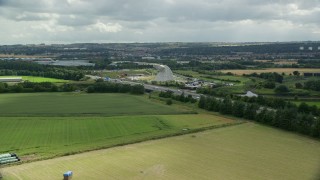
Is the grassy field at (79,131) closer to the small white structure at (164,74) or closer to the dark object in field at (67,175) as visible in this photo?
the dark object in field at (67,175)

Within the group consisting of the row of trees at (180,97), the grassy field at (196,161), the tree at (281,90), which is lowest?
the grassy field at (196,161)

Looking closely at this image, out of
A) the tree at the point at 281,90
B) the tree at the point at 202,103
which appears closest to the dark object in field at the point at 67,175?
the tree at the point at 202,103

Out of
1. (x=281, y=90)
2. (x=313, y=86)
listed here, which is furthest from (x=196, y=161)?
(x=313, y=86)

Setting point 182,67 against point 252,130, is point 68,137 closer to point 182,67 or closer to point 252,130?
point 252,130

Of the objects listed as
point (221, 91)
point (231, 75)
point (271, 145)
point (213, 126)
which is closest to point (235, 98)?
point (221, 91)

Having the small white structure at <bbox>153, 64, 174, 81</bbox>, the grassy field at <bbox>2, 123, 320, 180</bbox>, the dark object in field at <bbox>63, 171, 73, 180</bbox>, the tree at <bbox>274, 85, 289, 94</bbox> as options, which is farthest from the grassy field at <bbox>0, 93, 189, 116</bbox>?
the small white structure at <bbox>153, 64, 174, 81</bbox>

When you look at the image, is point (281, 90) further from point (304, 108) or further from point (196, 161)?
point (196, 161)

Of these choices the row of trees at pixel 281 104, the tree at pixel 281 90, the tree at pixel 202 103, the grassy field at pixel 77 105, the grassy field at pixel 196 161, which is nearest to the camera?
Answer: the grassy field at pixel 196 161
